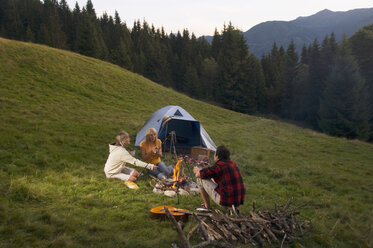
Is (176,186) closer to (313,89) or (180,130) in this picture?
(180,130)

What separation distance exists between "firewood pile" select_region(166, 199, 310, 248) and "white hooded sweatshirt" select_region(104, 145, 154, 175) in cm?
251

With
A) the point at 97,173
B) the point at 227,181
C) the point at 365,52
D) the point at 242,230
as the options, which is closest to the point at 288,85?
the point at 365,52

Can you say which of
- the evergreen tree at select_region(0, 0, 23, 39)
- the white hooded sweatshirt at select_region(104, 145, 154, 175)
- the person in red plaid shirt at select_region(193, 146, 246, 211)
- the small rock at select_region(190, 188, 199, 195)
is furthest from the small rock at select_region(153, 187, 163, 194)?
the evergreen tree at select_region(0, 0, 23, 39)

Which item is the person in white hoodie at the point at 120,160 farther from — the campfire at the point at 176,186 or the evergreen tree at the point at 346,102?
the evergreen tree at the point at 346,102

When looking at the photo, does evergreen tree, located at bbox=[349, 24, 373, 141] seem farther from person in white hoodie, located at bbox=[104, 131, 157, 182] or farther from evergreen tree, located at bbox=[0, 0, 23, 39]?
evergreen tree, located at bbox=[0, 0, 23, 39]

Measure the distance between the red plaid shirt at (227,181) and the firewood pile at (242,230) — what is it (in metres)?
0.26

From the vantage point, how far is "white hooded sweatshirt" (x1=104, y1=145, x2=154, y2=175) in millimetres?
6512

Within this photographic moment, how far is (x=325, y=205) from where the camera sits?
22.0ft

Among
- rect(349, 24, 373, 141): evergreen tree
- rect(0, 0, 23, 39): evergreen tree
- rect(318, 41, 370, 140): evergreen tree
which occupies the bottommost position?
rect(318, 41, 370, 140): evergreen tree

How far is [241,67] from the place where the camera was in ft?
151

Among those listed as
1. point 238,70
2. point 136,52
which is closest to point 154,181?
point 238,70

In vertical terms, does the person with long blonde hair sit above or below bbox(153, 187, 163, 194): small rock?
above

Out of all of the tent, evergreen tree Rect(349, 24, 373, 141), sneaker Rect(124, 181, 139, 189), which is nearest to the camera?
sneaker Rect(124, 181, 139, 189)

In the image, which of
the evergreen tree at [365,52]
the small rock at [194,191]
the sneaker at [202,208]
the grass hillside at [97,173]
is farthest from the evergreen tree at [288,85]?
the sneaker at [202,208]
